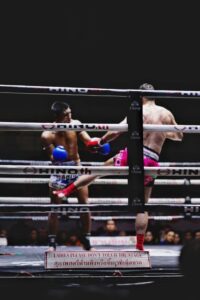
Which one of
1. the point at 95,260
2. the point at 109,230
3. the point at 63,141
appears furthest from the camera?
the point at 109,230

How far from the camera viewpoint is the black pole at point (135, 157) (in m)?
3.23

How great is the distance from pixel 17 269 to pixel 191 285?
1735mm

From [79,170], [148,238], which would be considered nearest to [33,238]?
[148,238]

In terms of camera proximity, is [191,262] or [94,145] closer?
[191,262]

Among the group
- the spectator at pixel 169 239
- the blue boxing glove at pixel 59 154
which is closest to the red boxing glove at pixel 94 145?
the blue boxing glove at pixel 59 154

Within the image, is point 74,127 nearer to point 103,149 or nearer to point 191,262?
point 103,149

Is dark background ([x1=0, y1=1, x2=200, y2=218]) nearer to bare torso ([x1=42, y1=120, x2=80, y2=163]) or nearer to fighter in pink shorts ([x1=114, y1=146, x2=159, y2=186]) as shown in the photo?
bare torso ([x1=42, y1=120, x2=80, y2=163])

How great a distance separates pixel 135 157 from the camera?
10.7 feet

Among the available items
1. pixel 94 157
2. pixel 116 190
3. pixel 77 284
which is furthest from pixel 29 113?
pixel 77 284

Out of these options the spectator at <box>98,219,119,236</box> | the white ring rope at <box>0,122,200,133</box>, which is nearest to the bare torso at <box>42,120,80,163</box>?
the white ring rope at <box>0,122,200,133</box>

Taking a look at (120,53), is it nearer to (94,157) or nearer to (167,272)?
(94,157)

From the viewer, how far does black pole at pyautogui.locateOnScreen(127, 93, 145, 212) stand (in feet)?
10.6

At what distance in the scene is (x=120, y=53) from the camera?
9180mm

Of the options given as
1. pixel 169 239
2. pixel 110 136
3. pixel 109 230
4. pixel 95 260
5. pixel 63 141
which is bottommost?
pixel 95 260
